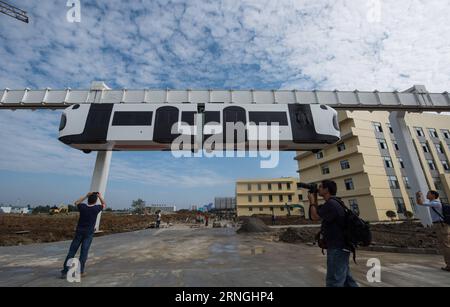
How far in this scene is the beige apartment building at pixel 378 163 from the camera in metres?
23.8

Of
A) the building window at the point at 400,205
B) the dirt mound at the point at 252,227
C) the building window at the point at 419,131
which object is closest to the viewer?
the dirt mound at the point at 252,227

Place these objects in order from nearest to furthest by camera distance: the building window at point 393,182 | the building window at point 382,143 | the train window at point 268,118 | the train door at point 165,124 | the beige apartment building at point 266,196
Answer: the train door at point 165,124 → the train window at point 268,118 → the building window at point 393,182 → the building window at point 382,143 → the beige apartment building at point 266,196

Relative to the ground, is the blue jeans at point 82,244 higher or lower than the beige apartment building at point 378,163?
lower

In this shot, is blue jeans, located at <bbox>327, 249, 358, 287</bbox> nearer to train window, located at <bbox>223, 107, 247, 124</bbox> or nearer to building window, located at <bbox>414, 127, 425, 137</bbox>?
Answer: train window, located at <bbox>223, 107, 247, 124</bbox>

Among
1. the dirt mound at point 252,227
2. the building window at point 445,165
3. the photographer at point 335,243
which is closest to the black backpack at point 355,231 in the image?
the photographer at point 335,243

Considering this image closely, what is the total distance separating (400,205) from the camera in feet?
78.6

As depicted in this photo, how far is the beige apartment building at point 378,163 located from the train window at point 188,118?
2446 centimetres

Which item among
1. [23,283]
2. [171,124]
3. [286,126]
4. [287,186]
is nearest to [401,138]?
[286,126]

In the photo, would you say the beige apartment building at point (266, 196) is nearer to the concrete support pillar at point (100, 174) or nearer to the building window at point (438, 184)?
the building window at point (438, 184)

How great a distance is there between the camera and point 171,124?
322 inches

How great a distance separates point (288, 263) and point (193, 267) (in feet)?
7.79

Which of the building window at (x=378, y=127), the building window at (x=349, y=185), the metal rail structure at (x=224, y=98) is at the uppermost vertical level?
the building window at (x=378, y=127)

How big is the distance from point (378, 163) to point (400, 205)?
5524mm

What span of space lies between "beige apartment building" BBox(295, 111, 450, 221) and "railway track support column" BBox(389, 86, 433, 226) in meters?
12.3
